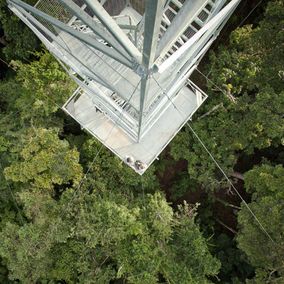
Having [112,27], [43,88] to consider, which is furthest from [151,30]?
[43,88]

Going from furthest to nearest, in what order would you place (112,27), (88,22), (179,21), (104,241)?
(104,241), (88,22), (179,21), (112,27)

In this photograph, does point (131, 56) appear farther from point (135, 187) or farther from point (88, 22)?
point (135, 187)

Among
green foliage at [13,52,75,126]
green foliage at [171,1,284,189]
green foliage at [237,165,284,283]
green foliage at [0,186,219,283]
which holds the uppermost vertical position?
green foliage at [171,1,284,189]

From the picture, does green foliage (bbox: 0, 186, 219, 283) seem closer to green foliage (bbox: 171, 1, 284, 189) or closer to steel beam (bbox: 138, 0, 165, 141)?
green foliage (bbox: 171, 1, 284, 189)

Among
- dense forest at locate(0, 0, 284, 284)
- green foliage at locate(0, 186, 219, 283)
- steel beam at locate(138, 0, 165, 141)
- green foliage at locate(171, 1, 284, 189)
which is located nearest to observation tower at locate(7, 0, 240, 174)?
steel beam at locate(138, 0, 165, 141)

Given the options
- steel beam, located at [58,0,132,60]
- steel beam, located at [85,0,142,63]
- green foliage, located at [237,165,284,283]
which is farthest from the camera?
green foliage, located at [237,165,284,283]

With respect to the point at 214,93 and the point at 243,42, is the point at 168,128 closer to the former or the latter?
the point at 214,93

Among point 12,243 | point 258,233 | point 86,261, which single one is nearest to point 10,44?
point 12,243

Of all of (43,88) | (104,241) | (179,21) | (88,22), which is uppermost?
(179,21)
